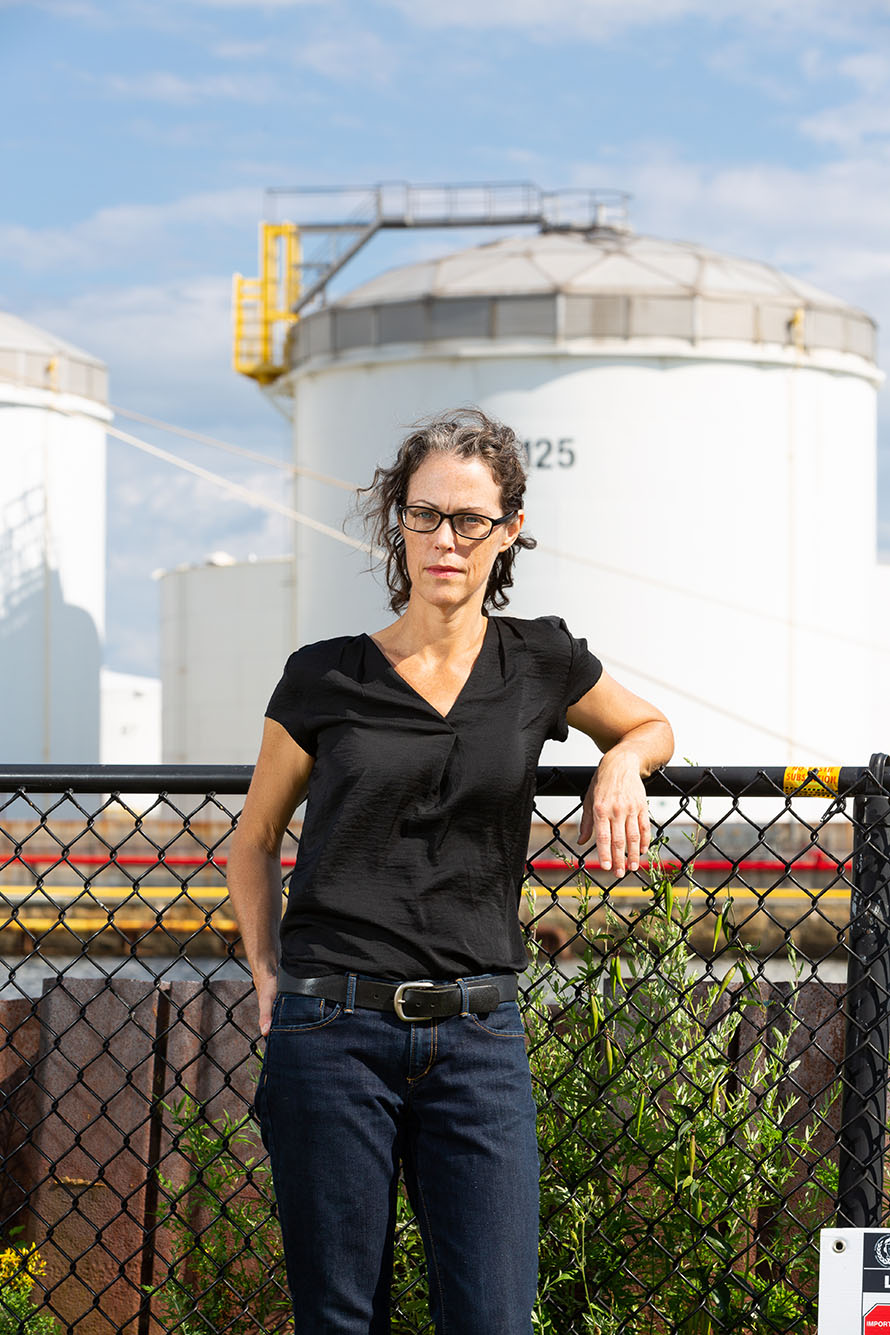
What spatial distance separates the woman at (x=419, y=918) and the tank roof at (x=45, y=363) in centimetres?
2258

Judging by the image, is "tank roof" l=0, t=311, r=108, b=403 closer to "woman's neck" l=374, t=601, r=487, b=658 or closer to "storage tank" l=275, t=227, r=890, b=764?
"storage tank" l=275, t=227, r=890, b=764

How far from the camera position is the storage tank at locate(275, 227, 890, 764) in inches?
762

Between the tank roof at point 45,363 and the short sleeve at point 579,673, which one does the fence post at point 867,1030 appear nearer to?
the short sleeve at point 579,673

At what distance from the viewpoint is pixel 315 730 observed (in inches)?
99.5

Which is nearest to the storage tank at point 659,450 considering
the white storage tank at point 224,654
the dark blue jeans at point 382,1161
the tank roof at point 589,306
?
the tank roof at point 589,306

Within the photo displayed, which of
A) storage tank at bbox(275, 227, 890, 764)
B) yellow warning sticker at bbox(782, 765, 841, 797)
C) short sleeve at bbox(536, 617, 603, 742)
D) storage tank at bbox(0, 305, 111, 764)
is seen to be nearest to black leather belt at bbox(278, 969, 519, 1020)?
short sleeve at bbox(536, 617, 603, 742)

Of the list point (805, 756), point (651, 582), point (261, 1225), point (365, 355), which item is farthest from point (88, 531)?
point (261, 1225)

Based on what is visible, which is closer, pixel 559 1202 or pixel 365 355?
pixel 559 1202

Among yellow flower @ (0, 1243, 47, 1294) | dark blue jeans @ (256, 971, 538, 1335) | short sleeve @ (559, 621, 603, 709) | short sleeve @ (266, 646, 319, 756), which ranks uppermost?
short sleeve @ (559, 621, 603, 709)

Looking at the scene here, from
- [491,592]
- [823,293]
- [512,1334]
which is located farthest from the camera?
[823,293]

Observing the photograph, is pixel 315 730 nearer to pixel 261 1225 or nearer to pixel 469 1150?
pixel 469 1150

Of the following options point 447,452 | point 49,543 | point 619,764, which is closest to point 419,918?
point 619,764

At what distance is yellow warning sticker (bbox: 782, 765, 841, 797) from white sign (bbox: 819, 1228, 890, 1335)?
0.87 metres

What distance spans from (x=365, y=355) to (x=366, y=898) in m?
19.0
